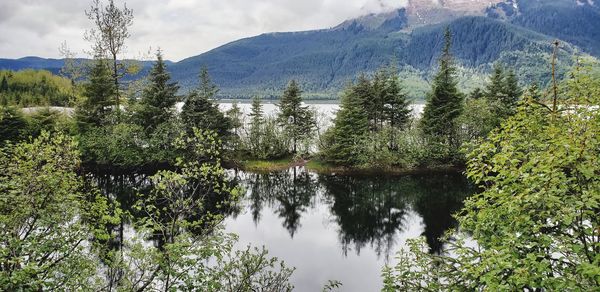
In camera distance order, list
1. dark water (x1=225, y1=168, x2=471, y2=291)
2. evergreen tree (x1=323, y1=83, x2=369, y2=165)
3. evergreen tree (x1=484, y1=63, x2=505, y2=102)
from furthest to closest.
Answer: evergreen tree (x1=484, y1=63, x2=505, y2=102) < evergreen tree (x1=323, y1=83, x2=369, y2=165) < dark water (x1=225, y1=168, x2=471, y2=291)

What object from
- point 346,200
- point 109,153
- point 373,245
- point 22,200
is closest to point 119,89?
point 109,153

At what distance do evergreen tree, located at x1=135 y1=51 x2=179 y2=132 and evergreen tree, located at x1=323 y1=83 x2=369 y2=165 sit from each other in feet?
65.1

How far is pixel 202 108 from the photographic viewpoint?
45750 millimetres

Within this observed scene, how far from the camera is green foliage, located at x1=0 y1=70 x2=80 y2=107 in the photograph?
58.0 metres

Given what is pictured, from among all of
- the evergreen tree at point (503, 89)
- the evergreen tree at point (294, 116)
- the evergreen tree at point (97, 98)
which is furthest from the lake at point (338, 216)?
the evergreen tree at point (503, 89)

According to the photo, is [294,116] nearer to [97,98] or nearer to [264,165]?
[264,165]

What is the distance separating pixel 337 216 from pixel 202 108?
23.3 meters

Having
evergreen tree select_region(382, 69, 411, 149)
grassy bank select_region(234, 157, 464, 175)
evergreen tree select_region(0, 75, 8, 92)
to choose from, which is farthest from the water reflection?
evergreen tree select_region(0, 75, 8, 92)

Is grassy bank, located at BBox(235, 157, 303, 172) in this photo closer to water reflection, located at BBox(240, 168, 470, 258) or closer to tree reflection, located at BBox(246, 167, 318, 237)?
tree reflection, located at BBox(246, 167, 318, 237)

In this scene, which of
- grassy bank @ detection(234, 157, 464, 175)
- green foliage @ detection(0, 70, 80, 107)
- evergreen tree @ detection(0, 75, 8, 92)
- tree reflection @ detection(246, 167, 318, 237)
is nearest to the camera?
tree reflection @ detection(246, 167, 318, 237)

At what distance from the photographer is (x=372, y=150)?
151ft

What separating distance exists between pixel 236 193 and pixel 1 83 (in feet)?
238

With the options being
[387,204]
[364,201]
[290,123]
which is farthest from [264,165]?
[387,204]

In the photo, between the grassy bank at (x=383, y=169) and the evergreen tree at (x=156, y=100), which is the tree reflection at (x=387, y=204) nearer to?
the grassy bank at (x=383, y=169)
